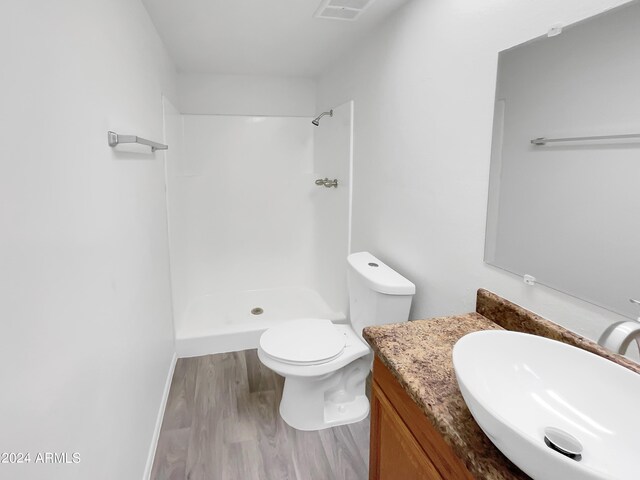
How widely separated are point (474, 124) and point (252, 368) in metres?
2.01

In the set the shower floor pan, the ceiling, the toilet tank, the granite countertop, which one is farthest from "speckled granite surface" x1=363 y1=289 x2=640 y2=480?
the shower floor pan

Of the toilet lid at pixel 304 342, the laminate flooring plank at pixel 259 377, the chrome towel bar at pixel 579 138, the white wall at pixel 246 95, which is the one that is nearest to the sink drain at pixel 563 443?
the chrome towel bar at pixel 579 138

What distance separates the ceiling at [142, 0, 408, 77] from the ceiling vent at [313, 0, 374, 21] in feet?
0.15

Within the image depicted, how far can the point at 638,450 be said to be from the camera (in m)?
0.67

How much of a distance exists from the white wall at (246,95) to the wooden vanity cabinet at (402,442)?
8.88ft

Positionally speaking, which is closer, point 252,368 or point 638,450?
point 638,450

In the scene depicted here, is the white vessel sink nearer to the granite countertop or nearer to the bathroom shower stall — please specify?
the granite countertop

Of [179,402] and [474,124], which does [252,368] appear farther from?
[474,124]

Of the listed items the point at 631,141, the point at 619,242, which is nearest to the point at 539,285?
the point at 619,242

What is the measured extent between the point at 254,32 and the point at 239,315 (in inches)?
83.0

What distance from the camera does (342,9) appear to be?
5.82 ft

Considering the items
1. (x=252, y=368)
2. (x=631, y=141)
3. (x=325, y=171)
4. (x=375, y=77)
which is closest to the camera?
(x=631, y=141)

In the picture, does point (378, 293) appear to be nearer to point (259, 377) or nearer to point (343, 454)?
point (343, 454)

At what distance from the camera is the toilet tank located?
1687 mm
